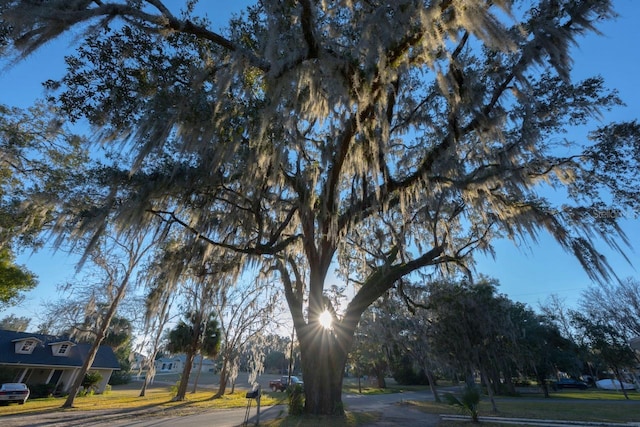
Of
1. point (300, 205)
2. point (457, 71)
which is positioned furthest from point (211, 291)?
point (457, 71)

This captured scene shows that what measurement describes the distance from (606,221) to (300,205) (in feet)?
27.3

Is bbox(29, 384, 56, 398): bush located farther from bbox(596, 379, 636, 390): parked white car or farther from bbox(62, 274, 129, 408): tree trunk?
bbox(596, 379, 636, 390): parked white car

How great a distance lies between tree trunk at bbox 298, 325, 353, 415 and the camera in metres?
9.07

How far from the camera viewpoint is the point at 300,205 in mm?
9281

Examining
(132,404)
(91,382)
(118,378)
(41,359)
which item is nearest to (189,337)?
(132,404)

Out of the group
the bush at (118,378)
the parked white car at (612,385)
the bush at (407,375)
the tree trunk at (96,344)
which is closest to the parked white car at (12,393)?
the tree trunk at (96,344)

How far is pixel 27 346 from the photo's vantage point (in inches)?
901

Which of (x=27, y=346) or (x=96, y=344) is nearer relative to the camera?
(x=96, y=344)

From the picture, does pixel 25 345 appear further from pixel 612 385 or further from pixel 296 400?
pixel 612 385

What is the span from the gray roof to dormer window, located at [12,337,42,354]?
0.22m

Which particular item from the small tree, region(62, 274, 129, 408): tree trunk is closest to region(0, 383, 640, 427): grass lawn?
region(62, 274, 129, 408): tree trunk

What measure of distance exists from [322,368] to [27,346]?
26095 mm

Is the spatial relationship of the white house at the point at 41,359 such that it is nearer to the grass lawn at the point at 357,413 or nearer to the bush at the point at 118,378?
the grass lawn at the point at 357,413

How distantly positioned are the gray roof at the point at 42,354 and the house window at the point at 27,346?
1.08 feet
